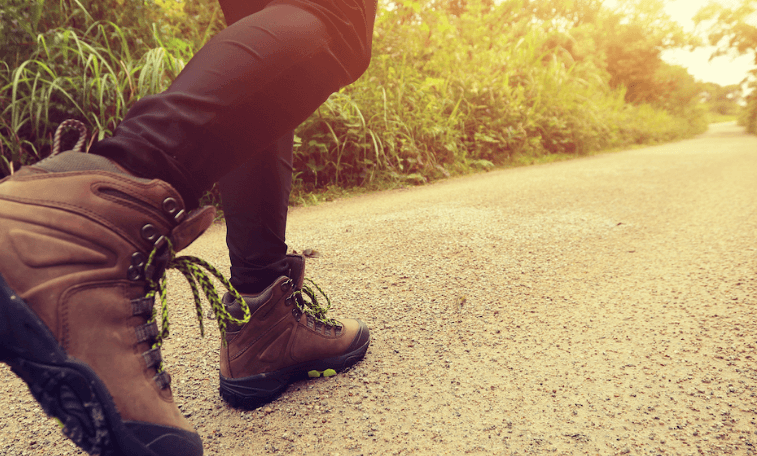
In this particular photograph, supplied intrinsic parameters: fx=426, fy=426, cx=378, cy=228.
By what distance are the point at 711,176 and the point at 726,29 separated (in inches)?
690

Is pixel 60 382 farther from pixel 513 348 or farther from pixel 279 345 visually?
pixel 513 348

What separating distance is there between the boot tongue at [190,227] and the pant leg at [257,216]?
237 mm

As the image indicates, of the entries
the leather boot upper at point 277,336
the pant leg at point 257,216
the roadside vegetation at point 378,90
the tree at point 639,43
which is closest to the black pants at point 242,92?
the pant leg at point 257,216

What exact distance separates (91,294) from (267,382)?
465 mm

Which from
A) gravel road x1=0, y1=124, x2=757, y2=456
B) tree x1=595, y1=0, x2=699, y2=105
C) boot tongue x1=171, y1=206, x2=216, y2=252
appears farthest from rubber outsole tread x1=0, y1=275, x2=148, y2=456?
tree x1=595, y1=0, x2=699, y2=105

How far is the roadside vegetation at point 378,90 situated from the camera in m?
2.61

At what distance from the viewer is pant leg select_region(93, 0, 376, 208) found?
0.60 meters

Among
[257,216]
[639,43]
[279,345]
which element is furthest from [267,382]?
[639,43]

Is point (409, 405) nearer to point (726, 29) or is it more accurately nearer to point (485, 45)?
point (485, 45)

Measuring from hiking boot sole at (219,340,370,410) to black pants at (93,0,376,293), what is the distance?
46cm

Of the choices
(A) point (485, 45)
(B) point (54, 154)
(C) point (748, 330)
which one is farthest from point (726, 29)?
(B) point (54, 154)

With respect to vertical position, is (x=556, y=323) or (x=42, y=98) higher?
(x=42, y=98)

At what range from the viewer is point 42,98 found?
8.14 ft

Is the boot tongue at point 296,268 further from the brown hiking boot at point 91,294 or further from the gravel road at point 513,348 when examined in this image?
the brown hiking boot at point 91,294
